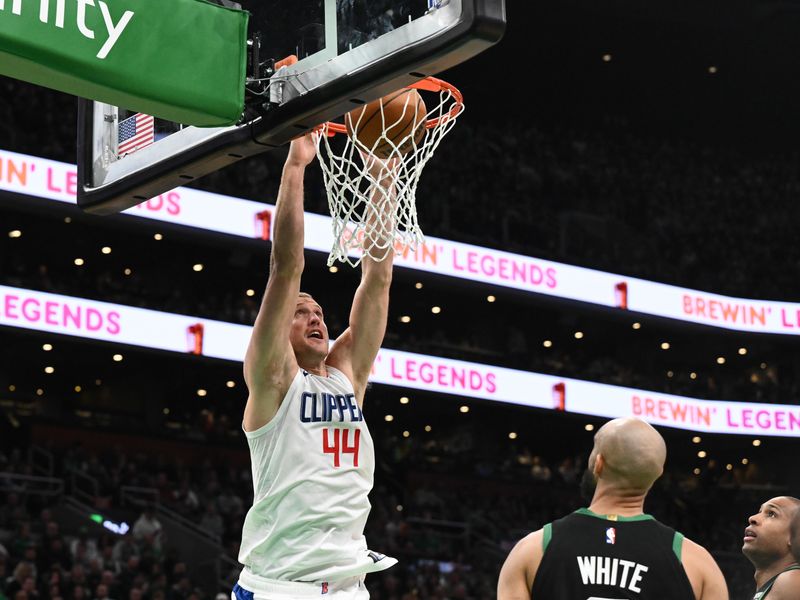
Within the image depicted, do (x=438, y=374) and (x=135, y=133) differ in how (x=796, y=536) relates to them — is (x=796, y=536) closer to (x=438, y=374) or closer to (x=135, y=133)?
(x=135, y=133)

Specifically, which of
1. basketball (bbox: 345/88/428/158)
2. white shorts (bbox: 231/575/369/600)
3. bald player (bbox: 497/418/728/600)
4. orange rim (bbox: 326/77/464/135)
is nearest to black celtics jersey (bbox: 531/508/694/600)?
bald player (bbox: 497/418/728/600)

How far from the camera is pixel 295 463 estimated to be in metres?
4.68

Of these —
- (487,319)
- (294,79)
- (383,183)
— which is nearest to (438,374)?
(487,319)

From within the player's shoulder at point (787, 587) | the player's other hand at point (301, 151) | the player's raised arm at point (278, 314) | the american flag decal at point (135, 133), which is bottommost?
the player's shoulder at point (787, 587)

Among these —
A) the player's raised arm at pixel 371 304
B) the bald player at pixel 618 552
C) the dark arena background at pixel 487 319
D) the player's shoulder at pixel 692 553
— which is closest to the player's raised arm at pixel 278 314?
the player's raised arm at pixel 371 304

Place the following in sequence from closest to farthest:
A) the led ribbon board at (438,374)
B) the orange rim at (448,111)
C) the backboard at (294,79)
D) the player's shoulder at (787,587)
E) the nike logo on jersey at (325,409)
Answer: the backboard at (294,79) → the player's shoulder at (787,587) → the nike logo on jersey at (325,409) → the orange rim at (448,111) → the led ribbon board at (438,374)

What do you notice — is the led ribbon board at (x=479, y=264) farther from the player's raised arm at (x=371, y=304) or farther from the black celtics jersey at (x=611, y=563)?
the black celtics jersey at (x=611, y=563)

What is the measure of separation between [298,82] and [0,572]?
418 inches

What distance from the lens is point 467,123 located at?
30.1 m

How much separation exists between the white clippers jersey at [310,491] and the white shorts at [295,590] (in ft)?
0.08

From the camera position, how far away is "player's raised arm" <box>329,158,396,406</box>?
5.13m

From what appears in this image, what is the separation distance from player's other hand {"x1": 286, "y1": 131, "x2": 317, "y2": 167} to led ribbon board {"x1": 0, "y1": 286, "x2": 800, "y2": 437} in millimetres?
13571

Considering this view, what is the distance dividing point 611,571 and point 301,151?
211 centimetres

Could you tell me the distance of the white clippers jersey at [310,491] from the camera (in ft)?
15.1
